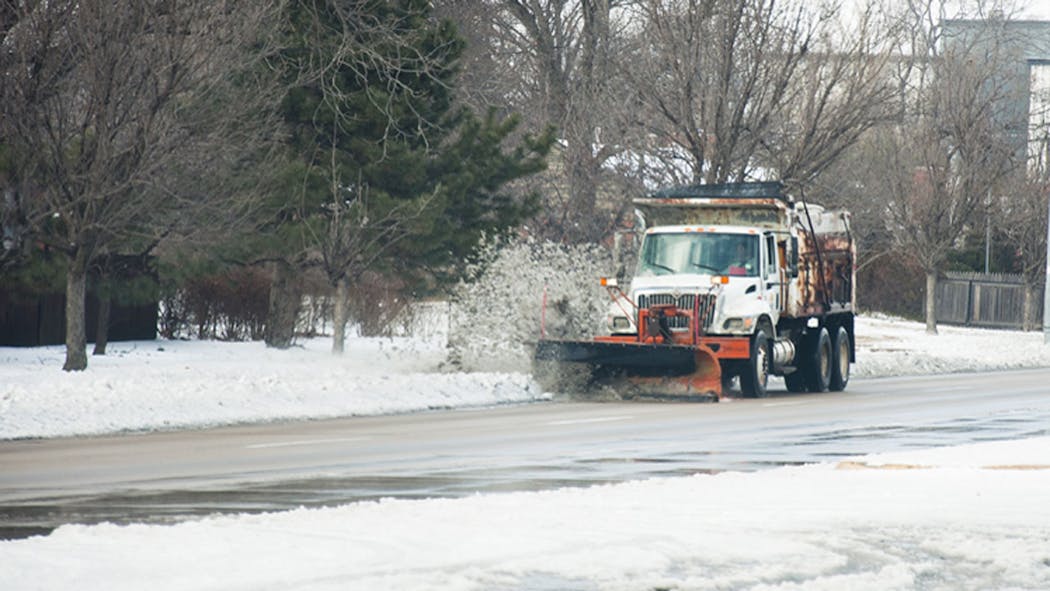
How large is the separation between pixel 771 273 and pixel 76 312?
1050cm

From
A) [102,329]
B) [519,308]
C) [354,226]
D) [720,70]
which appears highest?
[720,70]

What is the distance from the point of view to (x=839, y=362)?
3022cm

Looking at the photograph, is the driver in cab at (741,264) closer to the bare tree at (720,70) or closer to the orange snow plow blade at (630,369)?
the orange snow plow blade at (630,369)

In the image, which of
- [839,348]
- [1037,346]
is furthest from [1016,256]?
[839,348]

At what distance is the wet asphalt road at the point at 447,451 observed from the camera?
41.7 feet

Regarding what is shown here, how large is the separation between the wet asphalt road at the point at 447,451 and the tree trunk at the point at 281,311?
10916 mm

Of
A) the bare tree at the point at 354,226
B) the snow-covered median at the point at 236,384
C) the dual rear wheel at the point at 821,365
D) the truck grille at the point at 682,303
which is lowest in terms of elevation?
the snow-covered median at the point at 236,384

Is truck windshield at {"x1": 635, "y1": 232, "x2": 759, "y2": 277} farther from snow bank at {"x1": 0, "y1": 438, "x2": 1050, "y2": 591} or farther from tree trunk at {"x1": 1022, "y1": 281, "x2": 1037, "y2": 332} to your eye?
tree trunk at {"x1": 1022, "y1": 281, "x2": 1037, "y2": 332}

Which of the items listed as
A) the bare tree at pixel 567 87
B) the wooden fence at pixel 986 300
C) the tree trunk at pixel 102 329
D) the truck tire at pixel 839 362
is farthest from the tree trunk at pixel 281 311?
the wooden fence at pixel 986 300

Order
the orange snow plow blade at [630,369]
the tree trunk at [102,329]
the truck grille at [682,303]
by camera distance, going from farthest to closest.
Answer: the tree trunk at [102,329]
the truck grille at [682,303]
the orange snow plow blade at [630,369]

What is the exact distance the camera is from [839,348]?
30.4 metres

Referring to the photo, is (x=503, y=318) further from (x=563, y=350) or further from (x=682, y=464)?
(x=682, y=464)

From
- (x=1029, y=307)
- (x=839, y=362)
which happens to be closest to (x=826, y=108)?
(x=839, y=362)

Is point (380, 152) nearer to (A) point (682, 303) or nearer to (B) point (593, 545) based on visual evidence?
(A) point (682, 303)
